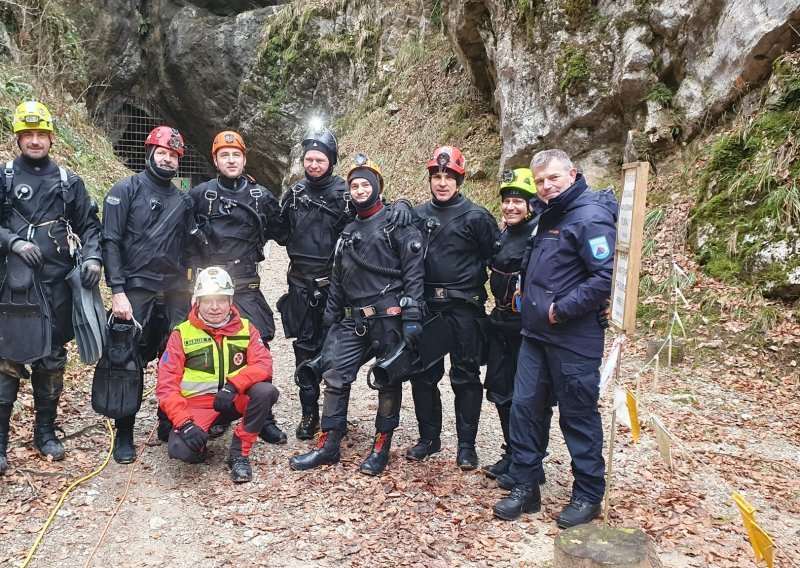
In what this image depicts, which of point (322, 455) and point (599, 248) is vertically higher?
point (599, 248)

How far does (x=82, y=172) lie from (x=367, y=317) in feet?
31.8

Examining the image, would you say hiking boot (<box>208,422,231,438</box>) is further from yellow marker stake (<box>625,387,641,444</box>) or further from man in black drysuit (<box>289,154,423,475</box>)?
yellow marker stake (<box>625,387,641,444</box>)

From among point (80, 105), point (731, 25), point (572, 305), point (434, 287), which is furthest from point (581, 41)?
point (80, 105)

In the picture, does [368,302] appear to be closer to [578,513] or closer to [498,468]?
[498,468]

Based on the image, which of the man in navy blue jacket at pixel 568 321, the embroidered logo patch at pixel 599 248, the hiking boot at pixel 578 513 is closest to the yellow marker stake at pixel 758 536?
the man in navy blue jacket at pixel 568 321

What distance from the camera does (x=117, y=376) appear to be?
469 centimetres

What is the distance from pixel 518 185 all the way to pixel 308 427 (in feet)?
8.81

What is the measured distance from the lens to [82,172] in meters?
12.0

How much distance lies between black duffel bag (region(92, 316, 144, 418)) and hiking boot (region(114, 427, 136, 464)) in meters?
0.27

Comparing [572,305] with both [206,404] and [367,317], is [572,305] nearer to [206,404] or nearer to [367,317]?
[367,317]

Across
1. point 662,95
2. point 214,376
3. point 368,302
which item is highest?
point 662,95

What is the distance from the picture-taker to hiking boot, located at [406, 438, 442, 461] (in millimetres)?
4949

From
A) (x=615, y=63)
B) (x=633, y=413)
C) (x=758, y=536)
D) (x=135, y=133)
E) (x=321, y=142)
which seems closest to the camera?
(x=758, y=536)

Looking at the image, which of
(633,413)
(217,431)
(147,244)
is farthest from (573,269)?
(217,431)
